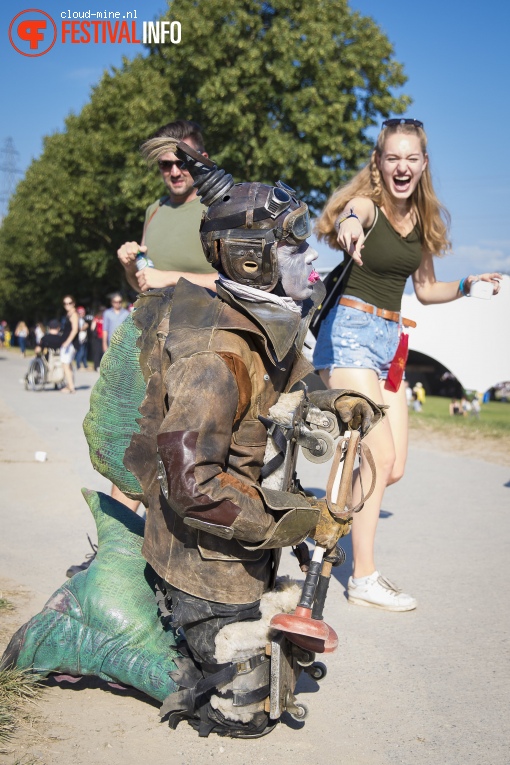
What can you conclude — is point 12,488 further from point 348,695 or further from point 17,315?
point 17,315

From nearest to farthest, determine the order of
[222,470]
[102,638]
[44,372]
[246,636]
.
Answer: [222,470] < [246,636] < [102,638] < [44,372]

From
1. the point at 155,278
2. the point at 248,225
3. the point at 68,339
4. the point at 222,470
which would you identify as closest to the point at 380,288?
the point at 155,278

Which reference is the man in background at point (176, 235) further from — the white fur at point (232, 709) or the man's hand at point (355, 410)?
the white fur at point (232, 709)

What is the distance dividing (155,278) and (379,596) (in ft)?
6.49

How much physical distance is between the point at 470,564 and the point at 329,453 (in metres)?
2.70

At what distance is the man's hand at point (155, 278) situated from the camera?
4051 millimetres

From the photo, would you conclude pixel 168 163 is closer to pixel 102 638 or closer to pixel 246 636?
pixel 102 638

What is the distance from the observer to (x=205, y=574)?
280 cm

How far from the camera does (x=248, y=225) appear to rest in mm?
2883

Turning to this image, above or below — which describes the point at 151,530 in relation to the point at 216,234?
below

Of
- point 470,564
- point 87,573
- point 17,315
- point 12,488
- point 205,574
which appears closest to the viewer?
point 205,574

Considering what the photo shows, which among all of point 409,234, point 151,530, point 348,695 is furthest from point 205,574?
point 409,234

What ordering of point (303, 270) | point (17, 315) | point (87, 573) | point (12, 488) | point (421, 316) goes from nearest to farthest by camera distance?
point (303, 270), point (87, 573), point (12, 488), point (421, 316), point (17, 315)

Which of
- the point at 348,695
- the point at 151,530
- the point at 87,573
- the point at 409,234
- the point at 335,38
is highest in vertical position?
the point at 335,38
